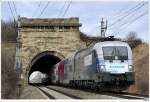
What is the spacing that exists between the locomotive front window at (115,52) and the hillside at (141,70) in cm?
630

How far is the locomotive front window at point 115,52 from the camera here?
2200 centimetres

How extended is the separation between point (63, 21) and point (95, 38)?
410 inches

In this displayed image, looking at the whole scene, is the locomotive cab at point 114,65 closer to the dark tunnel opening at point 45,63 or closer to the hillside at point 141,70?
the hillside at point 141,70

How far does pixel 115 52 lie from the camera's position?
72.9ft

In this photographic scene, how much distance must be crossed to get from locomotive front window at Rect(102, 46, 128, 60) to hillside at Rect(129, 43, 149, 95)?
20.7ft

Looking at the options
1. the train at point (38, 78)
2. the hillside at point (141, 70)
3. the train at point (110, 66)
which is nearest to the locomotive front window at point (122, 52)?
the train at point (110, 66)

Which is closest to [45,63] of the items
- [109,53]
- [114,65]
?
[109,53]

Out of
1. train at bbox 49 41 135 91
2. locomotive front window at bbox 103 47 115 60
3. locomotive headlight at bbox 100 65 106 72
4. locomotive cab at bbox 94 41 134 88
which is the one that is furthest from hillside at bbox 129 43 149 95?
locomotive headlight at bbox 100 65 106 72

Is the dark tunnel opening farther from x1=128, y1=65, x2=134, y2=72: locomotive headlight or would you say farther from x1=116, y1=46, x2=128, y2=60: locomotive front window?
x1=128, y1=65, x2=134, y2=72: locomotive headlight

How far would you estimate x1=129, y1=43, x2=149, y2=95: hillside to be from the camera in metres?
28.9

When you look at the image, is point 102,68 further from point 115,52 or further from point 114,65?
point 115,52

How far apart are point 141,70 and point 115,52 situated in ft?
32.4

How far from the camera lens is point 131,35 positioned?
31.6 metres

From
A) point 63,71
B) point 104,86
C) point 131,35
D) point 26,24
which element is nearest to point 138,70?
point 131,35
